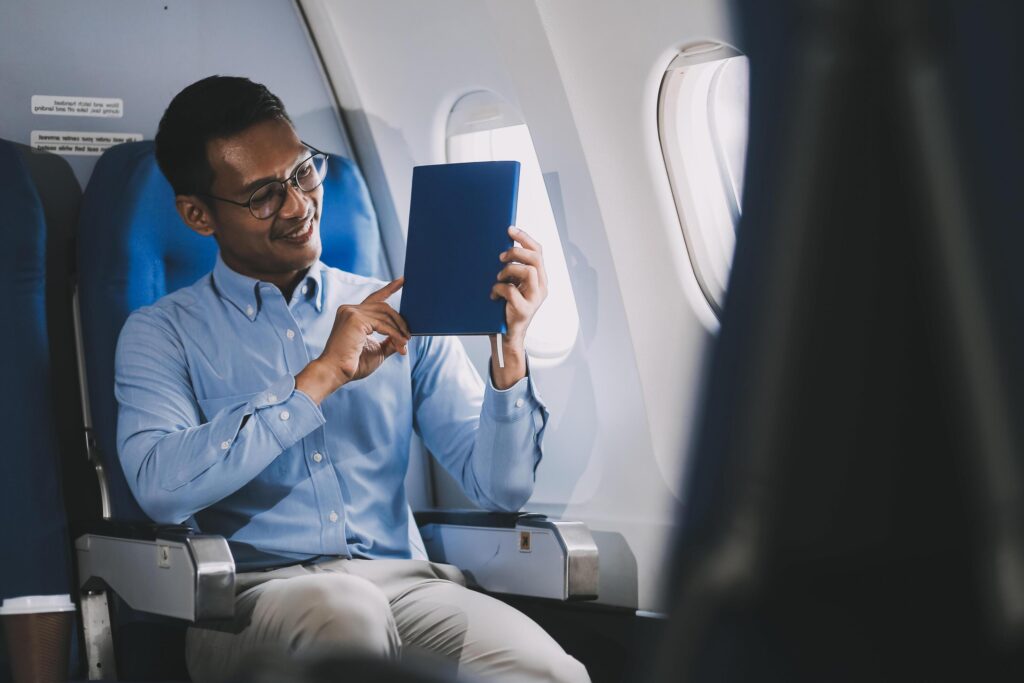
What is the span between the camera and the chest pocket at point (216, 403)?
2357 mm

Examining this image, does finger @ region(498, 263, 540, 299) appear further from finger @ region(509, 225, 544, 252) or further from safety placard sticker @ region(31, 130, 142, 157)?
safety placard sticker @ region(31, 130, 142, 157)

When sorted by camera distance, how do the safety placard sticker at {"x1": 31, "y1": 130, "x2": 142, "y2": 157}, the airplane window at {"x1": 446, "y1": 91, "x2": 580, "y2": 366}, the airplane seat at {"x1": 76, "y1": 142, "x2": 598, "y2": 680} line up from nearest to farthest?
1. the airplane seat at {"x1": 76, "y1": 142, "x2": 598, "y2": 680}
2. the safety placard sticker at {"x1": 31, "y1": 130, "x2": 142, "y2": 157}
3. the airplane window at {"x1": 446, "y1": 91, "x2": 580, "y2": 366}

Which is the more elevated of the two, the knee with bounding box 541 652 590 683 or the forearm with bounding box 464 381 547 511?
the forearm with bounding box 464 381 547 511

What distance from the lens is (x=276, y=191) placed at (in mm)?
2432

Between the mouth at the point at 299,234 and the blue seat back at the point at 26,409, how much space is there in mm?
561

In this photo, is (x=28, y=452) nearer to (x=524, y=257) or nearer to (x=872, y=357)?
(x=524, y=257)

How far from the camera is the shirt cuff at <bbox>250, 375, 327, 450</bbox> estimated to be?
7.02 ft

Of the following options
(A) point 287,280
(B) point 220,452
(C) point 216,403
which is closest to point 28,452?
(C) point 216,403

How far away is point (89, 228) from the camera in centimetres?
258

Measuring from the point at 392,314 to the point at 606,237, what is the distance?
70 cm

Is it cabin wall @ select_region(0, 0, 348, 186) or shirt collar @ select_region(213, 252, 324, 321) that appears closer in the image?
shirt collar @ select_region(213, 252, 324, 321)

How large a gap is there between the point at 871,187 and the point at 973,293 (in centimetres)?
5

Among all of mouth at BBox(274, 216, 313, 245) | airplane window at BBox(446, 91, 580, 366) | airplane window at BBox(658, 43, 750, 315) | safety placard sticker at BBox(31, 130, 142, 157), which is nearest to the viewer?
mouth at BBox(274, 216, 313, 245)

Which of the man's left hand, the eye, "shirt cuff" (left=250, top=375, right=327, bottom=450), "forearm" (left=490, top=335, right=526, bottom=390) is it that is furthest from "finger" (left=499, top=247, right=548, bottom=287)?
the eye
